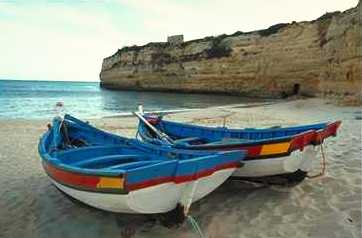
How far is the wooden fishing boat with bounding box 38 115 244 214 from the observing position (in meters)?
4.14

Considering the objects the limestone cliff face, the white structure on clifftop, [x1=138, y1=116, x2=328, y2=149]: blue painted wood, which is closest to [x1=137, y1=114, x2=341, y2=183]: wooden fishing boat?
[x1=138, y1=116, x2=328, y2=149]: blue painted wood

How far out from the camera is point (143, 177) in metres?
4.09

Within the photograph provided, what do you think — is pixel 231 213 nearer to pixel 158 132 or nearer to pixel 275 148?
pixel 275 148

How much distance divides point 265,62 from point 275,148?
114ft

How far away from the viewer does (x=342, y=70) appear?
23422 millimetres

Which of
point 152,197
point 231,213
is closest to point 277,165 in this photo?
point 231,213

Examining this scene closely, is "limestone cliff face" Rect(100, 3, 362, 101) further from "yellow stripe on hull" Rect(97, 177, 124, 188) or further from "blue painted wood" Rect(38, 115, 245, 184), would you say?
"yellow stripe on hull" Rect(97, 177, 124, 188)

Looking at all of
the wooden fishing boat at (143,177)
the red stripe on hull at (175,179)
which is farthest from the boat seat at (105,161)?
the red stripe on hull at (175,179)

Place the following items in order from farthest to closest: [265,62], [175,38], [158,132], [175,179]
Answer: [175,38]
[265,62]
[158,132]
[175,179]

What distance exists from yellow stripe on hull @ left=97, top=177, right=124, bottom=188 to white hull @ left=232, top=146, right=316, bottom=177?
7.10 ft

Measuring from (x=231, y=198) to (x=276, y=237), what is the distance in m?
1.32

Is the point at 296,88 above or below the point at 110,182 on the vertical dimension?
below

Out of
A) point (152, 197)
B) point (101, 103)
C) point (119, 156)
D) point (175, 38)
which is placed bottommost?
point (101, 103)

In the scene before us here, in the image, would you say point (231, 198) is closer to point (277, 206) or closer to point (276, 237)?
point (277, 206)
